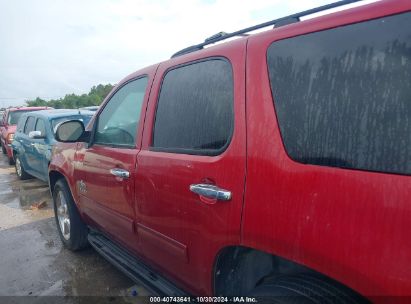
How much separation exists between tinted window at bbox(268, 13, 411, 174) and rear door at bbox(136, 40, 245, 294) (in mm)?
301

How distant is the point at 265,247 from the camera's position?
63.6 inches

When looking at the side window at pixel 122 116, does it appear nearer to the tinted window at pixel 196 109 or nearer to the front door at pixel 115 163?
→ the front door at pixel 115 163

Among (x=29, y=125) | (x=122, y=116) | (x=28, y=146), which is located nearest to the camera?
(x=122, y=116)

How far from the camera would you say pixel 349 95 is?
137cm

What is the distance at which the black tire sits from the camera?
1.40 meters

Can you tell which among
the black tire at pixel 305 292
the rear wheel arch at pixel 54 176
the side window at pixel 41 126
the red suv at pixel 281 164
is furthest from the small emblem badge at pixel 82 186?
the side window at pixel 41 126

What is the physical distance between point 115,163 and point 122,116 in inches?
18.4

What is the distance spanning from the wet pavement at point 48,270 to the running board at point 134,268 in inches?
15.3

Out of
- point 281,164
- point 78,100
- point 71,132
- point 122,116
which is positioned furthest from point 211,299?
point 78,100

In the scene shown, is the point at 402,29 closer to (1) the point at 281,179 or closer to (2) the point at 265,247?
(1) the point at 281,179

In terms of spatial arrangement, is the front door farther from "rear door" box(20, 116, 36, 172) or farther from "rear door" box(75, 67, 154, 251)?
"rear door" box(20, 116, 36, 172)

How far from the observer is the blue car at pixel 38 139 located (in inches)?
268

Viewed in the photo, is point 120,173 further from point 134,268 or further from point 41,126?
point 41,126

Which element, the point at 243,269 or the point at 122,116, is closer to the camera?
the point at 243,269
